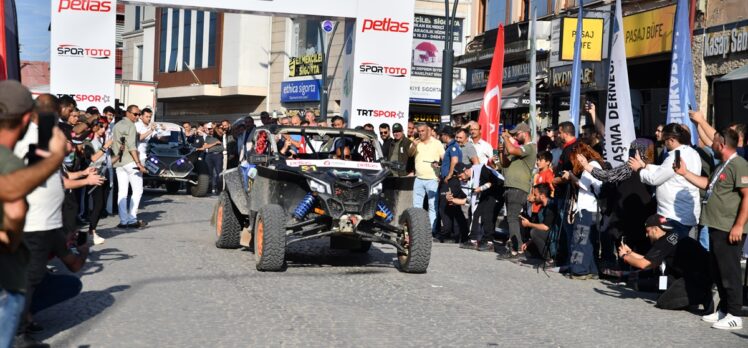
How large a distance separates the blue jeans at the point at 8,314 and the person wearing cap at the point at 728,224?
6140 mm

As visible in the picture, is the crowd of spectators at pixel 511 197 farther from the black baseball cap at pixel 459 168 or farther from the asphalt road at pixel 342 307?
the asphalt road at pixel 342 307

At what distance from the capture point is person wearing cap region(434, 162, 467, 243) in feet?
52.9

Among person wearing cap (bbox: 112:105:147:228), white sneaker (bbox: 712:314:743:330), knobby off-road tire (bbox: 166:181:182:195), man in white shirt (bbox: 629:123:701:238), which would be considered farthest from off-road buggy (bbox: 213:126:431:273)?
knobby off-road tire (bbox: 166:181:182:195)

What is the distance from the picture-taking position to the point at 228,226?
1379 cm

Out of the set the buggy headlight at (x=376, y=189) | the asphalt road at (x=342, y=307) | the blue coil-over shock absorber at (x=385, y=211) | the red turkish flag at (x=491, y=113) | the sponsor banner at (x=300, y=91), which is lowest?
the asphalt road at (x=342, y=307)

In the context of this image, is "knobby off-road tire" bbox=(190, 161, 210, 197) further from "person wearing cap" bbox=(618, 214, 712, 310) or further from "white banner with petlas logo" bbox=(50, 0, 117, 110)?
"person wearing cap" bbox=(618, 214, 712, 310)

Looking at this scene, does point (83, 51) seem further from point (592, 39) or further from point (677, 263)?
point (677, 263)

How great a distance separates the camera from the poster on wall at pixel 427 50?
1874 inches

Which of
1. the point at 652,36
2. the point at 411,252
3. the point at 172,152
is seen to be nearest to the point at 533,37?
the point at 652,36

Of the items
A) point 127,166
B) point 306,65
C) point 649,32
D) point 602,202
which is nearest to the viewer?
point 602,202

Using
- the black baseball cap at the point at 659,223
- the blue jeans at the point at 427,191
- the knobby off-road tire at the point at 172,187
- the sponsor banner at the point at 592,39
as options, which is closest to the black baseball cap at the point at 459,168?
the blue jeans at the point at 427,191

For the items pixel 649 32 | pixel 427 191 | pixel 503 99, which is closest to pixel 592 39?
pixel 649 32

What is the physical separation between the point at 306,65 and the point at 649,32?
25773 millimetres

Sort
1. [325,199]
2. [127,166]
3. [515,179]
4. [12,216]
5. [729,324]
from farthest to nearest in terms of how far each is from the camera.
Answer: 1. [127,166]
2. [515,179]
3. [325,199]
4. [729,324]
5. [12,216]
